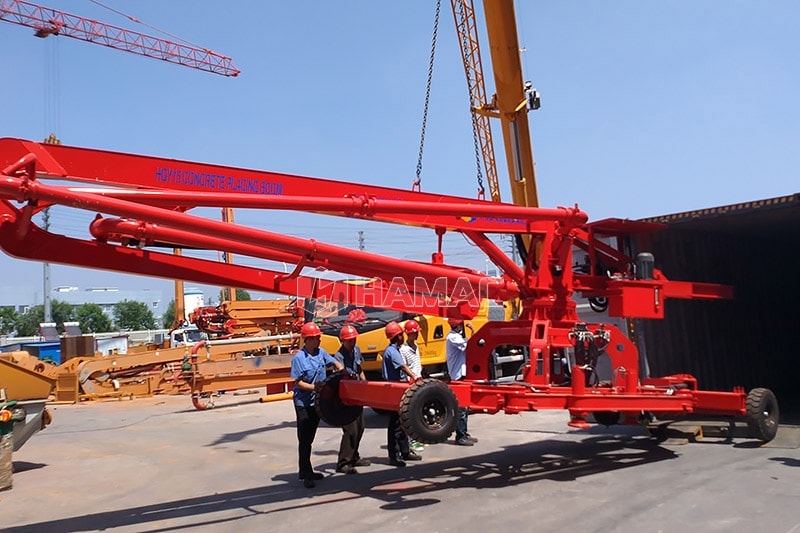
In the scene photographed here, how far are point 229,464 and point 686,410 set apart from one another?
6057 millimetres

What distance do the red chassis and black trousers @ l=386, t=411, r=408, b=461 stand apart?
1173 millimetres

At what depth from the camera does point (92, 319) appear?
87.8 metres

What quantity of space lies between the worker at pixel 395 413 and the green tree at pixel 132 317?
308 feet

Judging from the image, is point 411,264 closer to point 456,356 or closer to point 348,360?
point 348,360

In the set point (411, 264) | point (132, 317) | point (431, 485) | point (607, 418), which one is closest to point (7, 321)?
point (132, 317)

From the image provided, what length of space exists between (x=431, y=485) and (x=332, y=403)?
4.75 feet

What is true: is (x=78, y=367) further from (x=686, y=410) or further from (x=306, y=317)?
(x=686, y=410)

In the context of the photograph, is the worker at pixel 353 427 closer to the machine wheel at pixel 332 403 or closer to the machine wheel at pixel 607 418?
the machine wheel at pixel 332 403

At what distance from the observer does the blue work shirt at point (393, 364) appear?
8781 mm

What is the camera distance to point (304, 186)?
6.79m

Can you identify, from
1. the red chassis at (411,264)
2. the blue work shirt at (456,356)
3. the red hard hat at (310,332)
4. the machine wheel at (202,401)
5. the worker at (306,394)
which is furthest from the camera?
the machine wheel at (202,401)

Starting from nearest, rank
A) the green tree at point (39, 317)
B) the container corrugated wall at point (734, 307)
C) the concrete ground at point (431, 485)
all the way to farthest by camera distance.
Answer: the concrete ground at point (431, 485) → the container corrugated wall at point (734, 307) → the green tree at point (39, 317)

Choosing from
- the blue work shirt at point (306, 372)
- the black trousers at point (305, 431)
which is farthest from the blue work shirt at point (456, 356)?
the black trousers at point (305, 431)

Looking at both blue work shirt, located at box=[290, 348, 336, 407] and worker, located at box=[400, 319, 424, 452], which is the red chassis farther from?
worker, located at box=[400, 319, 424, 452]
